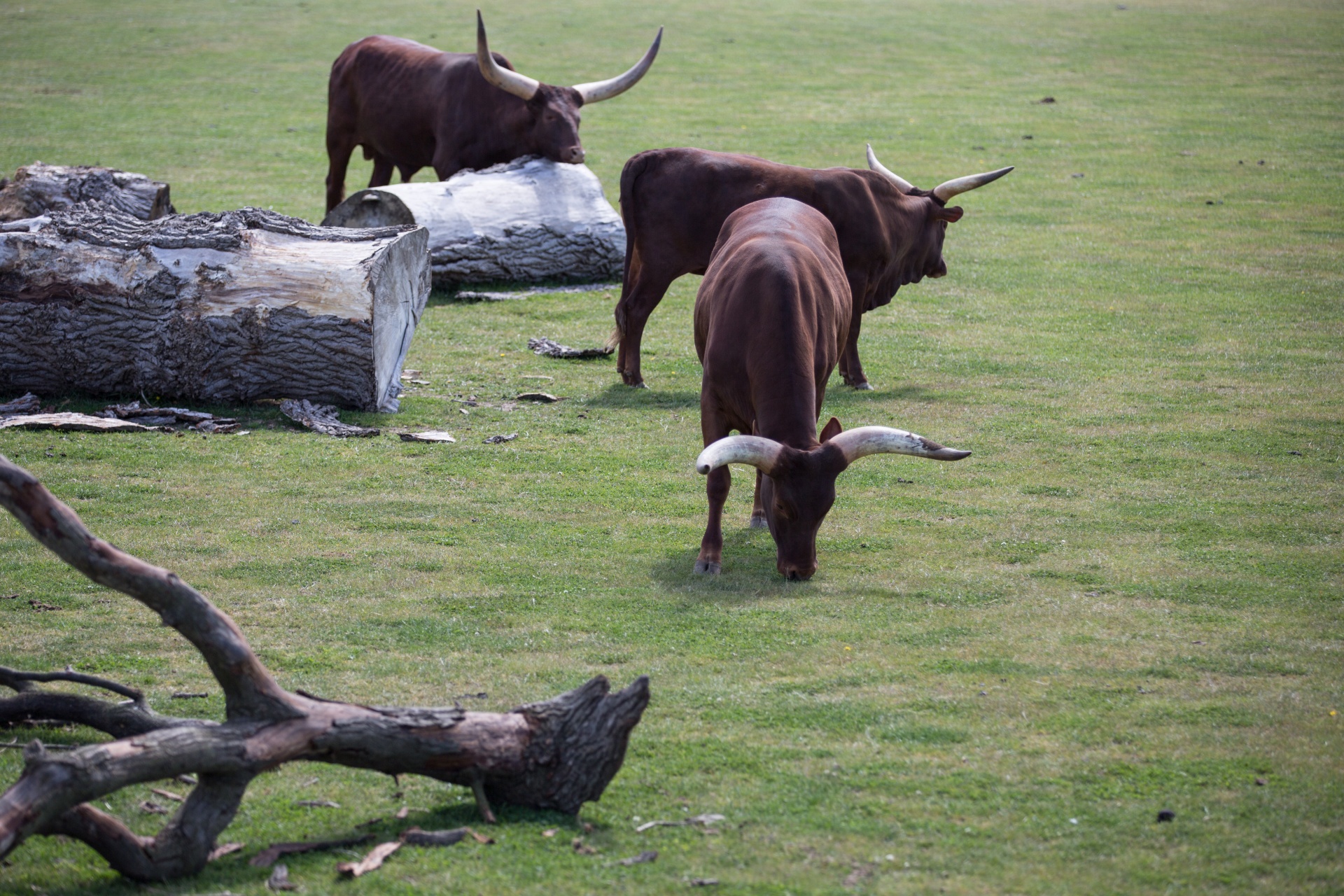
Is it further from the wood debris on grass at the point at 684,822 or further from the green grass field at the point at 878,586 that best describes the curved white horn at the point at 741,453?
the wood debris on grass at the point at 684,822

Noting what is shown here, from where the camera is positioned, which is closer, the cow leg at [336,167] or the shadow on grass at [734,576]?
the shadow on grass at [734,576]

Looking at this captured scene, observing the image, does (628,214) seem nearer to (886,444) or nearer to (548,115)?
(548,115)

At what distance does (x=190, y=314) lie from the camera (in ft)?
29.7

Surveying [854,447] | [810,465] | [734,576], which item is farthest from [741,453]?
[734,576]

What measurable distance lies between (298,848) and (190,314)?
18.9 feet

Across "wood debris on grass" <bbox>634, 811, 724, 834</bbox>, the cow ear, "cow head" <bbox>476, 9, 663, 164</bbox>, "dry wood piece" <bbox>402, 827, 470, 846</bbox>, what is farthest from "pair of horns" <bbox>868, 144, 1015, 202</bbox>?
"dry wood piece" <bbox>402, 827, 470, 846</bbox>

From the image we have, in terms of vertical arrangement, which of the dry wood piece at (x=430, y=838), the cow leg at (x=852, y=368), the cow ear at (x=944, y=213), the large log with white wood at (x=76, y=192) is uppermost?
the cow ear at (x=944, y=213)

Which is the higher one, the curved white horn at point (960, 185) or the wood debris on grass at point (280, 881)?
the curved white horn at point (960, 185)

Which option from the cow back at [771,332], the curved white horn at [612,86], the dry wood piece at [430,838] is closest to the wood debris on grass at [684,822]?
the dry wood piece at [430,838]

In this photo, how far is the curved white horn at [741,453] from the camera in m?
6.00

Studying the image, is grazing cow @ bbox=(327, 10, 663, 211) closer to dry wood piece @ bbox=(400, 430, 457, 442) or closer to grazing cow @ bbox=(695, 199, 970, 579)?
dry wood piece @ bbox=(400, 430, 457, 442)

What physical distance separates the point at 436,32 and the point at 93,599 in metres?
24.4

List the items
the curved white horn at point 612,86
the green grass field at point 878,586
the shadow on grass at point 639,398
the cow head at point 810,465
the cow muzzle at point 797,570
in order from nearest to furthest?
the green grass field at point 878,586
the cow head at point 810,465
the cow muzzle at point 797,570
the shadow on grass at point 639,398
the curved white horn at point 612,86

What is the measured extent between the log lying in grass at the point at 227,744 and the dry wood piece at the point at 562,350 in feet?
23.7
